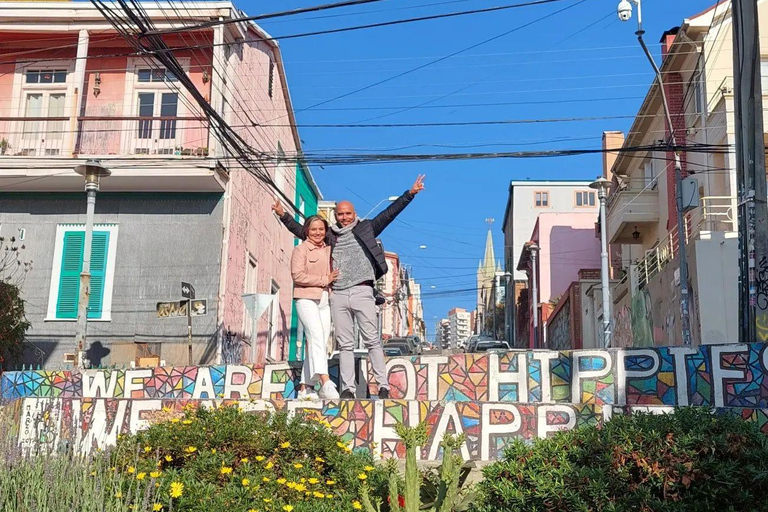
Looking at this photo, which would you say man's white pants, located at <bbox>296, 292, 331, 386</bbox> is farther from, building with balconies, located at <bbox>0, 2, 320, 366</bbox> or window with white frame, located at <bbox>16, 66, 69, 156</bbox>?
window with white frame, located at <bbox>16, 66, 69, 156</bbox>

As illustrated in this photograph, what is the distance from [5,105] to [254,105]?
592cm

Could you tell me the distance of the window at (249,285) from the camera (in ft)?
70.6

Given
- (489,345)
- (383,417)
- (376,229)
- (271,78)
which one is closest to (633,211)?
(489,345)

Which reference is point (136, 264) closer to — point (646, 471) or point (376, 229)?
point (376, 229)

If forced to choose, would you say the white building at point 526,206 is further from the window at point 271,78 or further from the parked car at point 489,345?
the window at point 271,78

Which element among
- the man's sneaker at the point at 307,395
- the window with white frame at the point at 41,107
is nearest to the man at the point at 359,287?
the man's sneaker at the point at 307,395

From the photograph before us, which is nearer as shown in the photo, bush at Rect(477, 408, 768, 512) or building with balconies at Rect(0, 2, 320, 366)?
bush at Rect(477, 408, 768, 512)

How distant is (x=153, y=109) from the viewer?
20.2 metres

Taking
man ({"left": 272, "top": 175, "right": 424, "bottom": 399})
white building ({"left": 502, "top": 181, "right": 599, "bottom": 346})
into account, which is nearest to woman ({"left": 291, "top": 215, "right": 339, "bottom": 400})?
man ({"left": 272, "top": 175, "right": 424, "bottom": 399})

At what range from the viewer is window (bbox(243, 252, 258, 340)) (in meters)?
21.5

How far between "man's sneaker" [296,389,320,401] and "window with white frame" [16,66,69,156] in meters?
12.1

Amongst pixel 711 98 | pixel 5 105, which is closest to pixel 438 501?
pixel 5 105

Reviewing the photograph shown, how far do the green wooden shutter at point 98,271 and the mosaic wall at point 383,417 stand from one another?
11289mm

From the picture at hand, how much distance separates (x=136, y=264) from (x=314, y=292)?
11.1 meters
